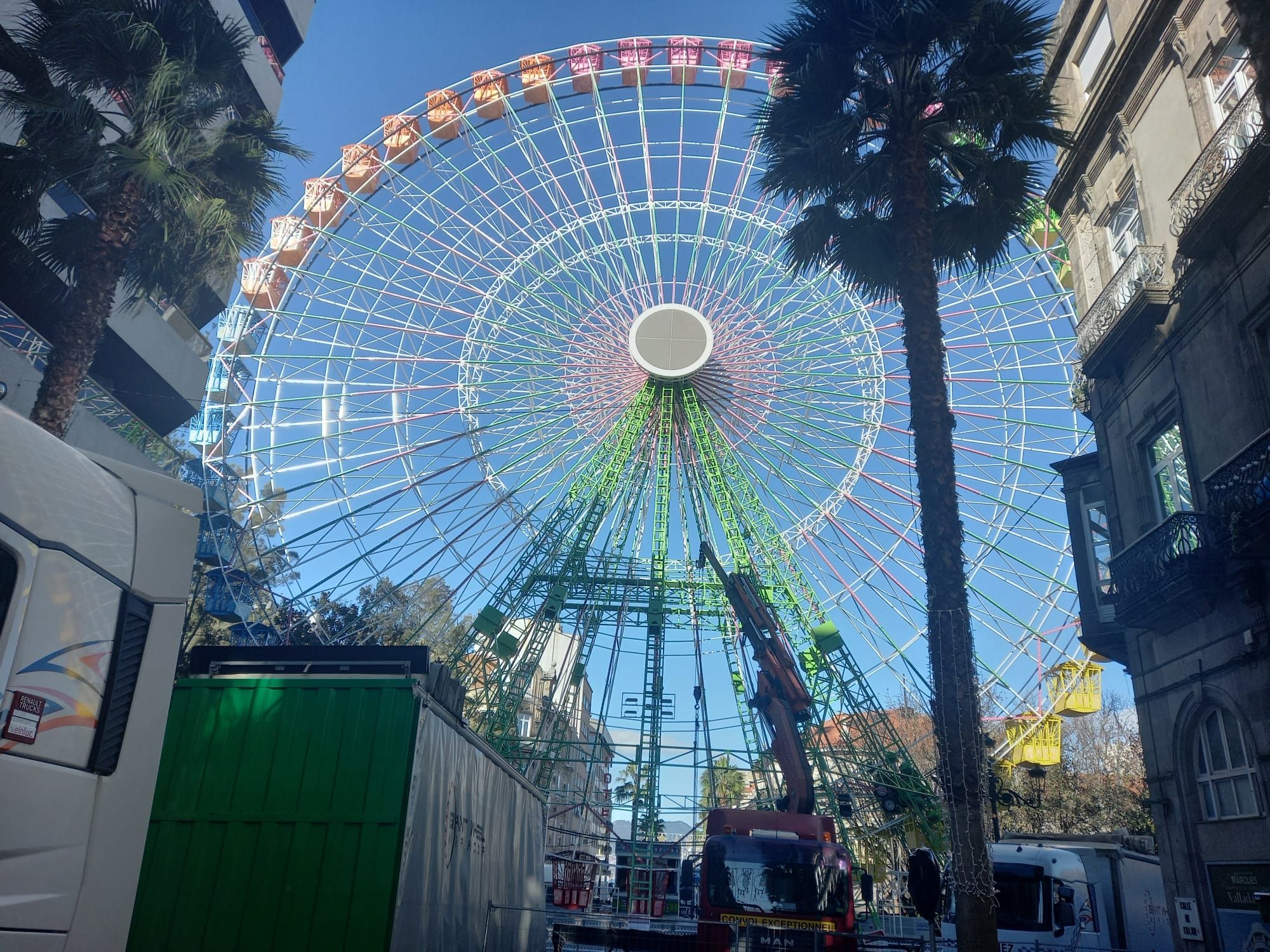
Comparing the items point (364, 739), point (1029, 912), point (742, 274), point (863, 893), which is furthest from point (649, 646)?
point (364, 739)

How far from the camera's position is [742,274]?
2980 cm

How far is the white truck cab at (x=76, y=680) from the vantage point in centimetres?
475

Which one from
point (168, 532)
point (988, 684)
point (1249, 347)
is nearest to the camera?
point (168, 532)

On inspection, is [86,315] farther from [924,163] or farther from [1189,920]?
[1189,920]

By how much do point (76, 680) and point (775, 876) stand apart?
40.1ft

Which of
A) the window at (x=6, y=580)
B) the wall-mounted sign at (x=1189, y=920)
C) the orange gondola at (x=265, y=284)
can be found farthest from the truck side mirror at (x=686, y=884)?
the orange gondola at (x=265, y=284)

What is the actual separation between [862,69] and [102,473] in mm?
12441

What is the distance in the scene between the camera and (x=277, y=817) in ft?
30.3

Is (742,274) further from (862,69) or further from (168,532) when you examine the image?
(168,532)

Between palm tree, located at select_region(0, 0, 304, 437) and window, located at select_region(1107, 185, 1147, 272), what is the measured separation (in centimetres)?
1562

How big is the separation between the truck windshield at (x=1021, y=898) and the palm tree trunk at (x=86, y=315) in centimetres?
1654

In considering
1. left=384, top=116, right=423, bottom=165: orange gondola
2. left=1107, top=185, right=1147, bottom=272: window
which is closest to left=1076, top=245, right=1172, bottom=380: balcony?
left=1107, top=185, right=1147, bottom=272: window

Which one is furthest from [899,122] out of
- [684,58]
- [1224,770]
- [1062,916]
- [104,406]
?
[104,406]

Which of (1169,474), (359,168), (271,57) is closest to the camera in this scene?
(1169,474)
